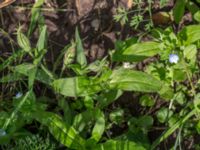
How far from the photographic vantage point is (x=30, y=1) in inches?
105

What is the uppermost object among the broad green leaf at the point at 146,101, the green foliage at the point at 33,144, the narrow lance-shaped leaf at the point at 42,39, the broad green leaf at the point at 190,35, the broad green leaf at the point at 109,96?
the narrow lance-shaped leaf at the point at 42,39

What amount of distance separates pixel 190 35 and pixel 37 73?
0.66 metres

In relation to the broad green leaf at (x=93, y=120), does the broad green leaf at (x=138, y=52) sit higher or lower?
higher

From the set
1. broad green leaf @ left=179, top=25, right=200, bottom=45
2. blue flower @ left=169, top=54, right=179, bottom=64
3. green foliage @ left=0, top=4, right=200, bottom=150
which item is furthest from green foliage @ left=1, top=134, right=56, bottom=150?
broad green leaf @ left=179, top=25, right=200, bottom=45

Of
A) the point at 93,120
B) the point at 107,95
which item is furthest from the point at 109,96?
the point at 93,120

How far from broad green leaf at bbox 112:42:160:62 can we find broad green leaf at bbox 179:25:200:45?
0.37 feet

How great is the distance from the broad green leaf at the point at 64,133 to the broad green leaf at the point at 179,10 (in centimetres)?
72

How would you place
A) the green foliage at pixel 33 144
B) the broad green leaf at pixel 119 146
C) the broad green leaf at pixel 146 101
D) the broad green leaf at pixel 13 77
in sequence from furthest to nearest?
the broad green leaf at pixel 146 101 < the broad green leaf at pixel 13 77 < the green foliage at pixel 33 144 < the broad green leaf at pixel 119 146

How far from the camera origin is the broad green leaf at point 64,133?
2.07 meters

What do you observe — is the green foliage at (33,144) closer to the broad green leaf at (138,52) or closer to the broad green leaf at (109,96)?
the broad green leaf at (109,96)

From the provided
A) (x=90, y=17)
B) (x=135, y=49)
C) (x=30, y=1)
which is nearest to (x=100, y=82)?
(x=135, y=49)

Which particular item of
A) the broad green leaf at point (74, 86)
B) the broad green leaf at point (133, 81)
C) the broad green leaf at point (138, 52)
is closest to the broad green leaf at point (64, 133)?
the broad green leaf at point (74, 86)

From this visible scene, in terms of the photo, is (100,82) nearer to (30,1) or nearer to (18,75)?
(18,75)

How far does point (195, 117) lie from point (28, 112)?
730 millimetres
